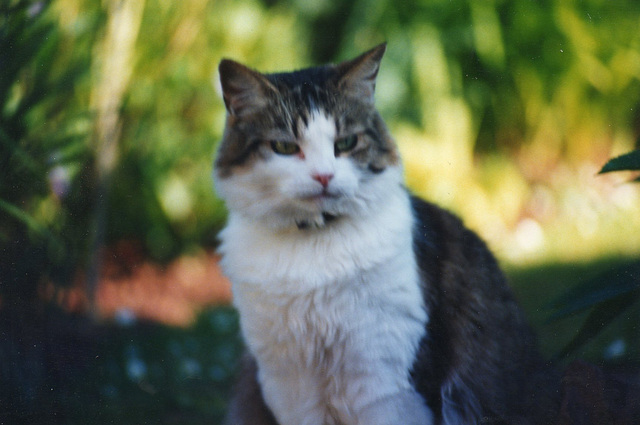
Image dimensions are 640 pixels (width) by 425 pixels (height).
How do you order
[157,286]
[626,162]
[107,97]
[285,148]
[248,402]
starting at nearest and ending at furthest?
1. [626,162]
2. [285,148]
3. [248,402]
4. [107,97]
5. [157,286]

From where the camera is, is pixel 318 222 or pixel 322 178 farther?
pixel 318 222

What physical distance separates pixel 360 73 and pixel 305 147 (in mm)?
277

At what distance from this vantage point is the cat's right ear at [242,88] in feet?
5.21

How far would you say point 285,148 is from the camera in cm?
154

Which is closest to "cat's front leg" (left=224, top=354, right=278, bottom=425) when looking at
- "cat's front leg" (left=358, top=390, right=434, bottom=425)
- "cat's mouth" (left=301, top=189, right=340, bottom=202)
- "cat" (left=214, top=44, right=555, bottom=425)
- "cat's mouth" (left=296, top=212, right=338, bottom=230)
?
"cat" (left=214, top=44, right=555, bottom=425)

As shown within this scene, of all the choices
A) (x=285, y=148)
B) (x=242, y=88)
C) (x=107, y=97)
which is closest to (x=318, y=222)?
(x=285, y=148)

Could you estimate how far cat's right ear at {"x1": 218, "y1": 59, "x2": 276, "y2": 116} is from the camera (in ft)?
5.21

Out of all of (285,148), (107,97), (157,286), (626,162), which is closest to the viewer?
(626,162)

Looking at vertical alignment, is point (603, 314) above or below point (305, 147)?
below

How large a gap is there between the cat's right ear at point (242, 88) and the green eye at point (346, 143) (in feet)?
0.71

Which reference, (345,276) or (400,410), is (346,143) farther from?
(400,410)

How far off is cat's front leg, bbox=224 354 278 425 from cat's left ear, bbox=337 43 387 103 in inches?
34.2

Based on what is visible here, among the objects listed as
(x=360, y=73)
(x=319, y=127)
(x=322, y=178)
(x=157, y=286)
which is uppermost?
(x=360, y=73)

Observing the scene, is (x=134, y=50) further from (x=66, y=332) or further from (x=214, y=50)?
(x=66, y=332)
